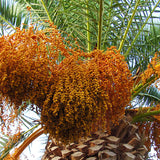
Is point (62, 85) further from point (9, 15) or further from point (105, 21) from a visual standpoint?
point (9, 15)

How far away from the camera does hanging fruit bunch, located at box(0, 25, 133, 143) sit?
46.1 inches

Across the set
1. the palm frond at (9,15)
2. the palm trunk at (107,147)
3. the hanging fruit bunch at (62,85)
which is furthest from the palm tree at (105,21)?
the palm trunk at (107,147)

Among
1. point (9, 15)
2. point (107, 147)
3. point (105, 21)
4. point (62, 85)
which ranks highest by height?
point (9, 15)

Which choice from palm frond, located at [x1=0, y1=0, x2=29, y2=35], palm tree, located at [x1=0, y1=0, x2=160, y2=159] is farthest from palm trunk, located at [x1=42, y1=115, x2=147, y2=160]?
palm frond, located at [x1=0, y1=0, x2=29, y2=35]

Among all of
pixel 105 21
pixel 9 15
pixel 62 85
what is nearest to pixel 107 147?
pixel 62 85

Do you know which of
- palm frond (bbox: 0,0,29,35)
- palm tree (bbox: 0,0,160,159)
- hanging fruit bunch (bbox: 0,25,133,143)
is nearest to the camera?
hanging fruit bunch (bbox: 0,25,133,143)

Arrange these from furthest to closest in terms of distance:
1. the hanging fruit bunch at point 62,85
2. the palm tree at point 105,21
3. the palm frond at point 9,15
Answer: the palm frond at point 9,15 < the palm tree at point 105,21 < the hanging fruit bunch at point 62,85

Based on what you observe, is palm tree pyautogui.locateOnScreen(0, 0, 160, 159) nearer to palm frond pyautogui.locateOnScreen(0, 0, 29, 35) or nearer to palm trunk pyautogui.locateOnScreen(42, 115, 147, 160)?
palm frond pyautogui.locateOnScreen(0, 0, 29, 35)

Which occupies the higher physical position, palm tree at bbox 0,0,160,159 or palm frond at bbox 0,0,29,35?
palm frond at bbox 0,0,29,35

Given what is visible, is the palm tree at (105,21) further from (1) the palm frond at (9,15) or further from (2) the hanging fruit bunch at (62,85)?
(2) the hanging fruit bunch at (62,85)

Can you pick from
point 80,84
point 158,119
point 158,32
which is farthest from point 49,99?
point 158,32

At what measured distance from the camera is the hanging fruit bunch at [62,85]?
1.17m

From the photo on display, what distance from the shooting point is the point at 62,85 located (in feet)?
4.00

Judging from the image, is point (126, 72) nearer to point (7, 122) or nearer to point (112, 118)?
point (112, 118)
